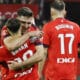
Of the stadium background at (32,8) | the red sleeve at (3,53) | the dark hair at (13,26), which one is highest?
the dark hair at (13,26)

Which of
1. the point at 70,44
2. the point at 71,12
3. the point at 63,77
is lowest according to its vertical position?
the point at 71,12

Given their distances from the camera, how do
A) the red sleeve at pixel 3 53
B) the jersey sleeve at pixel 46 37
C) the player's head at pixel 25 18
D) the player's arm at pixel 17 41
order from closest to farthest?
the player's arm at pixel 17 41 → the red sleeve at pixel 3 53 → the player's head at pixel 25 18 → the jersey sleeve at pixel 46 37

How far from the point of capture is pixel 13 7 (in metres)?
12.1

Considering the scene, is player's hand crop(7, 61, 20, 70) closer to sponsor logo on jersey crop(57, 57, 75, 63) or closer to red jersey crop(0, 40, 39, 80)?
red jersey crop(0, 40, 39, 80)

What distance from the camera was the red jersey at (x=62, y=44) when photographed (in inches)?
227

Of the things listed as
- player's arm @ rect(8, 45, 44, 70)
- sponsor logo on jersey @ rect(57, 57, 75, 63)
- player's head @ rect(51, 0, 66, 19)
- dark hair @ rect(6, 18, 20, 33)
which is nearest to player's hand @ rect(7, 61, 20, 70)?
player's arm @ rect(8, 45, 44, 70)

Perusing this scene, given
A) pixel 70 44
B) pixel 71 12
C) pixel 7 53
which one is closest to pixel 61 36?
pixel 70 44

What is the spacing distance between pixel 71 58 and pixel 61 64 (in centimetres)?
15

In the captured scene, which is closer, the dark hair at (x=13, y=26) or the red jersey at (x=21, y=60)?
the dark hair at (x=13, y=26)

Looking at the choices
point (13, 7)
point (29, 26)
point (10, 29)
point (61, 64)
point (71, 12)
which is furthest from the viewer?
point (71, 12)

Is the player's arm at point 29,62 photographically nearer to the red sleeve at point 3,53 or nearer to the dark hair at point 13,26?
the red sleeve at point 3,53

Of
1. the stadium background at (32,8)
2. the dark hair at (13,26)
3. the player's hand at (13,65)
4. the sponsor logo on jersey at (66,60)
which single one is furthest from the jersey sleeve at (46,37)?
the stadium background at (32,8)

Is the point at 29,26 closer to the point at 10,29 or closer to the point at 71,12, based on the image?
the point at 10,29

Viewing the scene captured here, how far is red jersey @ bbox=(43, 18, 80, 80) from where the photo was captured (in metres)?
5.77
